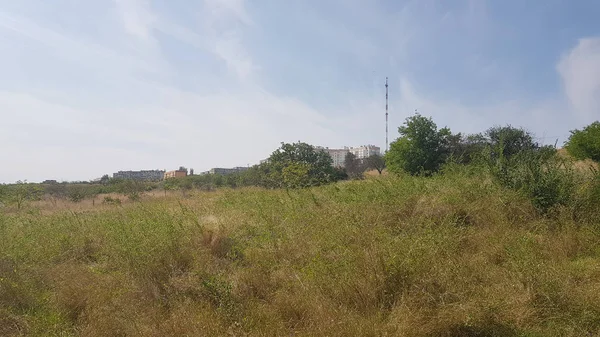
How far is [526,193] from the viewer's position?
23.4ft

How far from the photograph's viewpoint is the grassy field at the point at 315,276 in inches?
144

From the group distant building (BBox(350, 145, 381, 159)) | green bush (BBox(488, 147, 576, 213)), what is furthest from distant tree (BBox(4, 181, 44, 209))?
distant building (BBox(350, 145, 381, 159))

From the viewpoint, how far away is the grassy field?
144 inches

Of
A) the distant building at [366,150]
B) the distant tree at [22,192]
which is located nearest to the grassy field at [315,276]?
the distant tree at [22,192]

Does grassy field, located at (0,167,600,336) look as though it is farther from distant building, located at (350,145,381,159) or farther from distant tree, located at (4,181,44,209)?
distant building, located at (350,145,381,159)

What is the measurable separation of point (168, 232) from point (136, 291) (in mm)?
1148

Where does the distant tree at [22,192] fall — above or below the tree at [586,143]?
below

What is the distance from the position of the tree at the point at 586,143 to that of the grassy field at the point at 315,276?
18.4 m

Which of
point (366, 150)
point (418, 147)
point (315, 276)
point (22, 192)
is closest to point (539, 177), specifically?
point (315, 276)

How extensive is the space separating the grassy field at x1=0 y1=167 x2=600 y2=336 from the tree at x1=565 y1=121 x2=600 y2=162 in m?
18.4

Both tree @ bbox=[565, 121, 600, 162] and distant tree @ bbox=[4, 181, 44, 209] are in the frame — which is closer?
distant tree @ bbox=[4, 181, 44, 209]

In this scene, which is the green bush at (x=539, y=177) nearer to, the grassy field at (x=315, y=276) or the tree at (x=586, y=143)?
the grassy field at (x=315, y=276)

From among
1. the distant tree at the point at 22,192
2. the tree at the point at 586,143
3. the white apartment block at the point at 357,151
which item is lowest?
the distant tree at the point at 22,192

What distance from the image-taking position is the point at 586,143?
68.6ft
